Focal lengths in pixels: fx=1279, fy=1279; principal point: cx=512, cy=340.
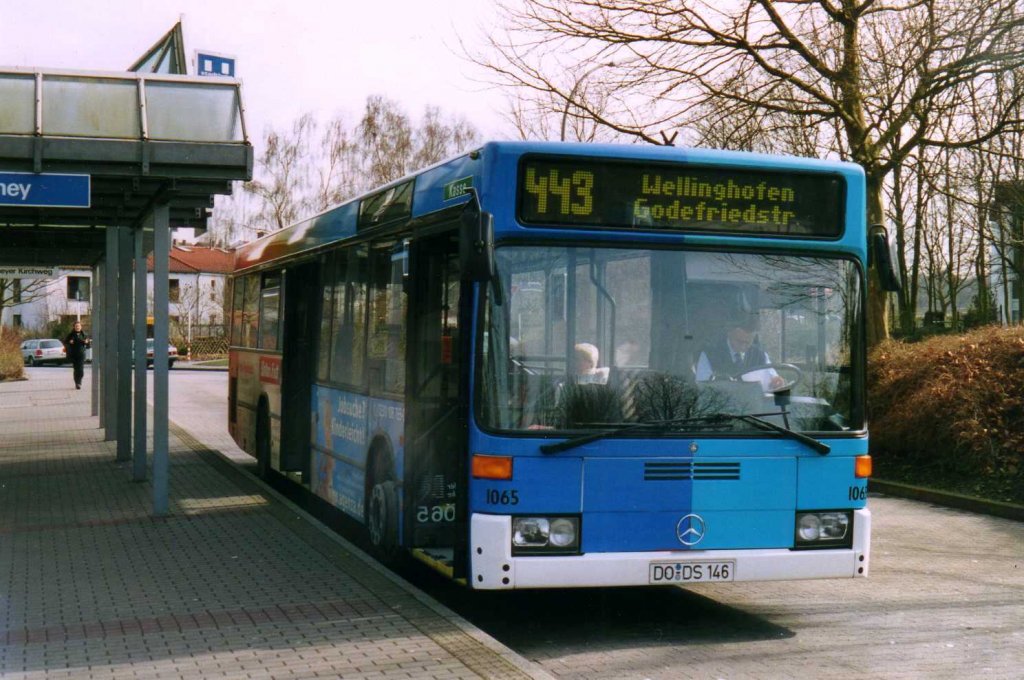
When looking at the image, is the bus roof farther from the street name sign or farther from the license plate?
the street name sign

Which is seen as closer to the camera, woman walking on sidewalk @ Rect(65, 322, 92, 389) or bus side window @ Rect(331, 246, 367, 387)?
bus side window @ Rect(331, 246, 367, 387)

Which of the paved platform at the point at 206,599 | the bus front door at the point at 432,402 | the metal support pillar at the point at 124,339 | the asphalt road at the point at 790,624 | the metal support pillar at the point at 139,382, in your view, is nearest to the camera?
the paved platform at the point at 206,599

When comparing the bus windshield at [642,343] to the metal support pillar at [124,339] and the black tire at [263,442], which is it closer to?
the black tire at [263,442]

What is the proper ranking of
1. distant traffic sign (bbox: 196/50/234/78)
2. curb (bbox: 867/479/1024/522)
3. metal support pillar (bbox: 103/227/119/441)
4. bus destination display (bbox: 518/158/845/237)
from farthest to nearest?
metal support pillar (bbox: 103/227/119/441) < distant traffic sign (bbox: 196/50/234/78) < curb (bbox: 867/479/1024/522) < bus destination display (bbox: 518/158/845/237)

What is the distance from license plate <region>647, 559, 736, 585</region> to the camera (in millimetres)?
7148

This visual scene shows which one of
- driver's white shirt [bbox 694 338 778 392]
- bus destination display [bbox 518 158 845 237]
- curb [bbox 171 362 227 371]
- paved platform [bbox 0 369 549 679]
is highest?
bus destination display [bbox 518 158 845 237]

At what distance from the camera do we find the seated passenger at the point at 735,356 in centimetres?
720

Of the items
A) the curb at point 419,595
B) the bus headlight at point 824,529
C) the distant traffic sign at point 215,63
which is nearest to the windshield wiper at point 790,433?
the bus headlight at point 824,529

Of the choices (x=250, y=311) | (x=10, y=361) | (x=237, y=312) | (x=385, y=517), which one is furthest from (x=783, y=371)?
(x=10, y=361)

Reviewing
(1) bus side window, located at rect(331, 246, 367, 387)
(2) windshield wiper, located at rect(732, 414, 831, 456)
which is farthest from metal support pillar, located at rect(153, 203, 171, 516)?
(2) windshield wiper, located at rect(732, 414, 831, 456)

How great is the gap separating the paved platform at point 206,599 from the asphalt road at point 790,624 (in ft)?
2.03

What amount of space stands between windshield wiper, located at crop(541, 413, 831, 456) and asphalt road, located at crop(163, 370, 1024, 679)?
114 cm

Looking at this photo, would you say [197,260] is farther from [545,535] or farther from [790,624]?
[545,535]

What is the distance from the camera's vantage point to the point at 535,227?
720cm
